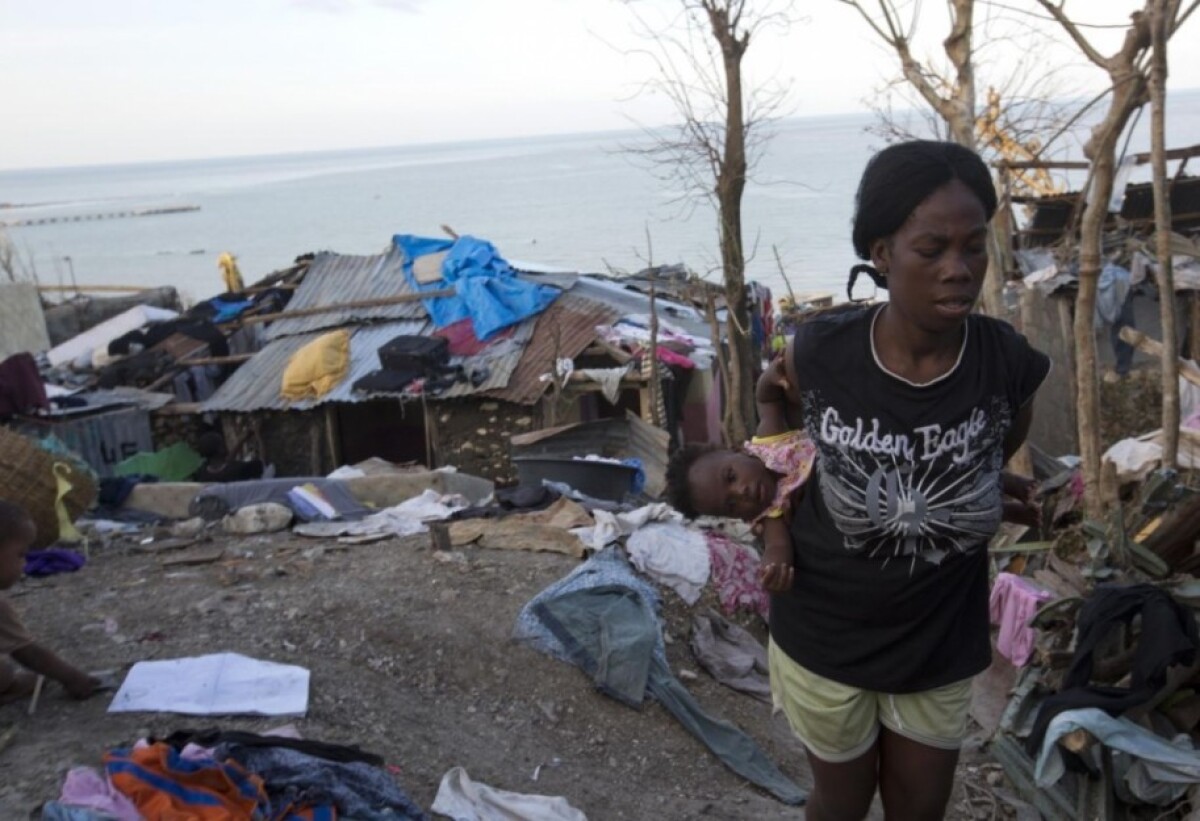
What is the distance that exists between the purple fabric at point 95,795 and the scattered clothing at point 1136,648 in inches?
112

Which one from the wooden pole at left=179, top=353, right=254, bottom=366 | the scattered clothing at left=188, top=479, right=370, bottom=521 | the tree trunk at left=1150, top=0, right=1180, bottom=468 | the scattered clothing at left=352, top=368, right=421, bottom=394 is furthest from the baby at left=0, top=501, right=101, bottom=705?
the wooden pole at left=179, top=353, right=254, bottom=366

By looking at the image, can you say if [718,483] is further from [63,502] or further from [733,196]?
[733,196]

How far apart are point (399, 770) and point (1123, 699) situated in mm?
2524

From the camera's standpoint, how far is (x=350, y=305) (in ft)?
54.3

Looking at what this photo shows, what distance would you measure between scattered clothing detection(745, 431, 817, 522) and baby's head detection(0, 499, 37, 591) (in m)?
3.20

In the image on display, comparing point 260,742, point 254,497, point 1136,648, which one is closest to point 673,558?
point 260,742

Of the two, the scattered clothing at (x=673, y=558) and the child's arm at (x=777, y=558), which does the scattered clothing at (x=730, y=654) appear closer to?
the scattered clothing at (x=673, y=558)

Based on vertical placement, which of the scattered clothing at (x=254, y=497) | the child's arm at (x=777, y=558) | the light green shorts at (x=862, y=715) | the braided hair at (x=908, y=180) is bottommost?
the scattered clothing at (x=254, y=497)

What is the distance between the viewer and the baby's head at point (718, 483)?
95.3 inches

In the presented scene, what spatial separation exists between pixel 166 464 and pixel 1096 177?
12.6 m

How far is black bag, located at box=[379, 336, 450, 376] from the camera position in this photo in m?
14.3

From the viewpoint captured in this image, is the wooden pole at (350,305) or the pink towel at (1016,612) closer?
the pink towel at (1016,612)

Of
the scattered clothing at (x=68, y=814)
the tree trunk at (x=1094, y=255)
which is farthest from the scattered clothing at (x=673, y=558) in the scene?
the scattered clothing at (x=68, y=814)

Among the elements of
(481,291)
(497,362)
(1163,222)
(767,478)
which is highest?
(1163,222)
